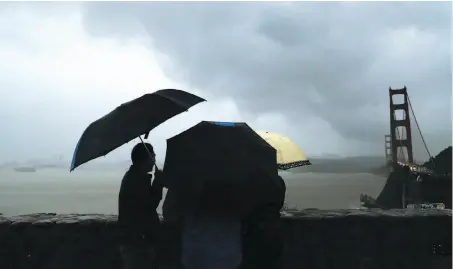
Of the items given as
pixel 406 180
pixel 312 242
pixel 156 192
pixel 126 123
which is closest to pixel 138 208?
pixel 156 192

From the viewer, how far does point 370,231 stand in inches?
178

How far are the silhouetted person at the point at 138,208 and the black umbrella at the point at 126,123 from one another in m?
0.21

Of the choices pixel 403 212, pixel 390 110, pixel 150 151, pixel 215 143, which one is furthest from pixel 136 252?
pixel 390 110

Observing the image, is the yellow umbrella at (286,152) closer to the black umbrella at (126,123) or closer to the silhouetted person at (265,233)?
the black umbrella at (126,123)

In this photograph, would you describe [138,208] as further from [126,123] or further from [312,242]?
[312,242]

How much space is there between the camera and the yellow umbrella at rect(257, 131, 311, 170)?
13.7 feet

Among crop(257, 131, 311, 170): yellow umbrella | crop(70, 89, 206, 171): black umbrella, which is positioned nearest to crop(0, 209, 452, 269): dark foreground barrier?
crop(257, 131, 311, 170): yellow umbrella

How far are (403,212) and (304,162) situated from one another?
1403mm

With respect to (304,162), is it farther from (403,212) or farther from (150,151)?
(150,151)

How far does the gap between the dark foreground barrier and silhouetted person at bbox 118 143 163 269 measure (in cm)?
141

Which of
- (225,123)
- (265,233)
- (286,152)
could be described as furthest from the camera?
(286,152)

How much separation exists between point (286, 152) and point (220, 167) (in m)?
1.70

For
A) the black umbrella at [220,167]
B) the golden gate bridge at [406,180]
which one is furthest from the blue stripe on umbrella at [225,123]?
the golden gate bridge at [406,180]

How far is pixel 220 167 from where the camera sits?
271 centimetres
